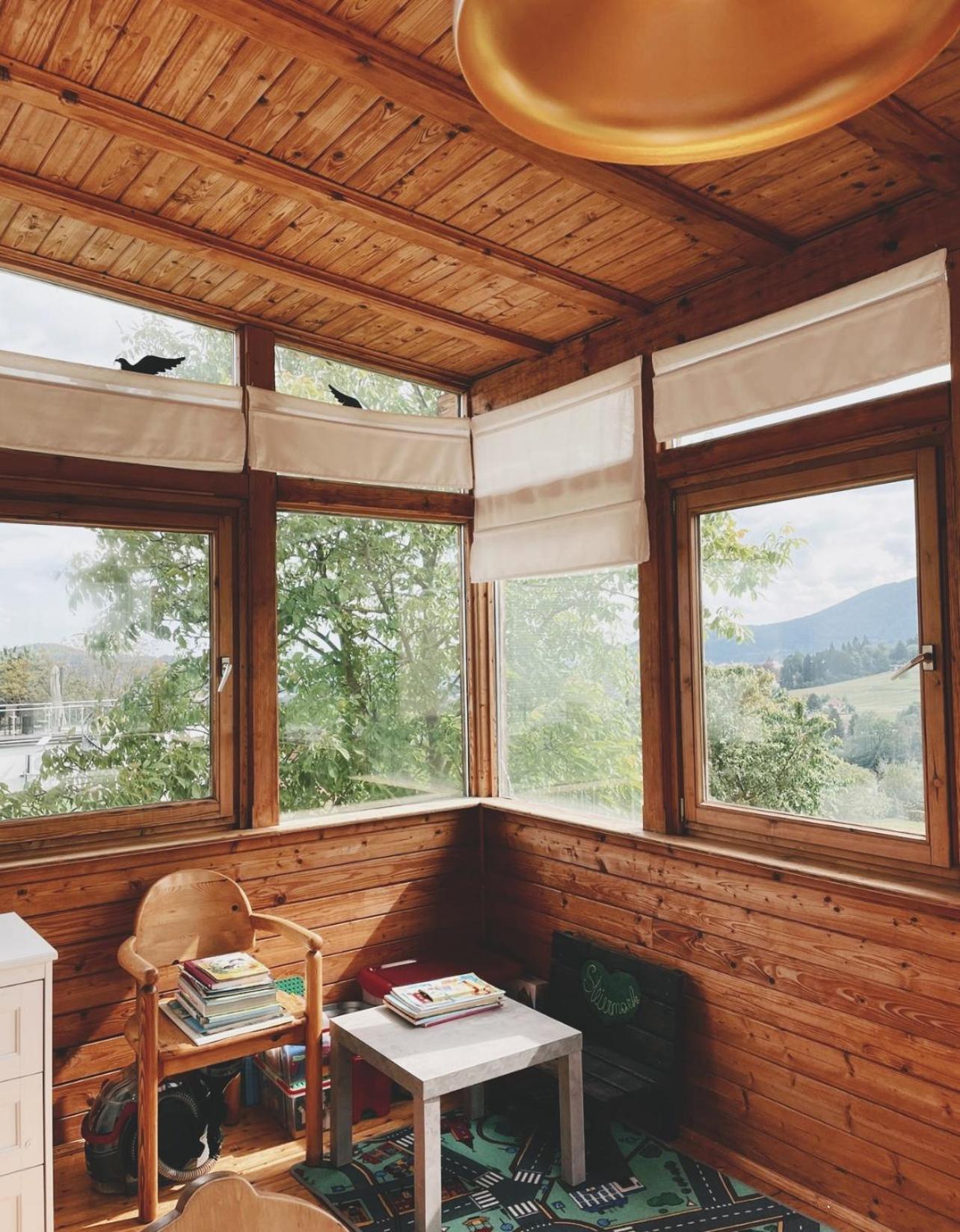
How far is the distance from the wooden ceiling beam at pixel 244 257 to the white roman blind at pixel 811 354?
0.79m

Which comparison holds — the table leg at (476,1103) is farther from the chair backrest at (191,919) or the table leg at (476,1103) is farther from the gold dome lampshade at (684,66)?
the gold dome lampshade at (684,66)

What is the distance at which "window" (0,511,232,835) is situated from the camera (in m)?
3.13

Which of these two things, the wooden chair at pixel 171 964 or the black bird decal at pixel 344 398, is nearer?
the wooden chair at pixel 171 964

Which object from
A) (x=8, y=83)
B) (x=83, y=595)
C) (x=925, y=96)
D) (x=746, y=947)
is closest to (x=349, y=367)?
(x=83, y=595)

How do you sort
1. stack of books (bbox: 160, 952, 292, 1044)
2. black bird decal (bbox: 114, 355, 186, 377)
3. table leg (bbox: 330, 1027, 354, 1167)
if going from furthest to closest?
black bird decal (bbox: 114, 355, 186, 377) → table leg (bbox: 330, 1027, 354, 1167) → stack of books (bbox: 160, 952, 292, 1044)

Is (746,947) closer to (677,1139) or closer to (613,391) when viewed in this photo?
(677,1139)

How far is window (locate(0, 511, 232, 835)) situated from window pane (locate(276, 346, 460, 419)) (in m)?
0.73

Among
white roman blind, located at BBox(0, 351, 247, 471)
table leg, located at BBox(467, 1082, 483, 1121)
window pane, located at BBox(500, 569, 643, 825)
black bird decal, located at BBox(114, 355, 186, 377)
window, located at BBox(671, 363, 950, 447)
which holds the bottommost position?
table leg, located at BBox(467, 1082, 483, 1121)

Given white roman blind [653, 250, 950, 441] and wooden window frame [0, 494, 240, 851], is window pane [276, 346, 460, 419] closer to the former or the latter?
wooden window frame [0, 494, 240, 851]

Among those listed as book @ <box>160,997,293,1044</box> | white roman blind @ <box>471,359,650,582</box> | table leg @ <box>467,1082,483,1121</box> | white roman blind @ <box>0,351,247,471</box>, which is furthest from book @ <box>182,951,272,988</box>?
white roman blind @ <box>471,359,650,582</box>

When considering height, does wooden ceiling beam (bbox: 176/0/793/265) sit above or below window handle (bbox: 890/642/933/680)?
above

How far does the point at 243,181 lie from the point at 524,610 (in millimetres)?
2070

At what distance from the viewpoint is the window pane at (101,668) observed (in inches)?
123

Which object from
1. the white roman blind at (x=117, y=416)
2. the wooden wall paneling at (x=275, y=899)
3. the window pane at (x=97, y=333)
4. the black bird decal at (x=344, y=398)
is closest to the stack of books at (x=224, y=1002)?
the wooden wall paneling at (x=275, y=899)
